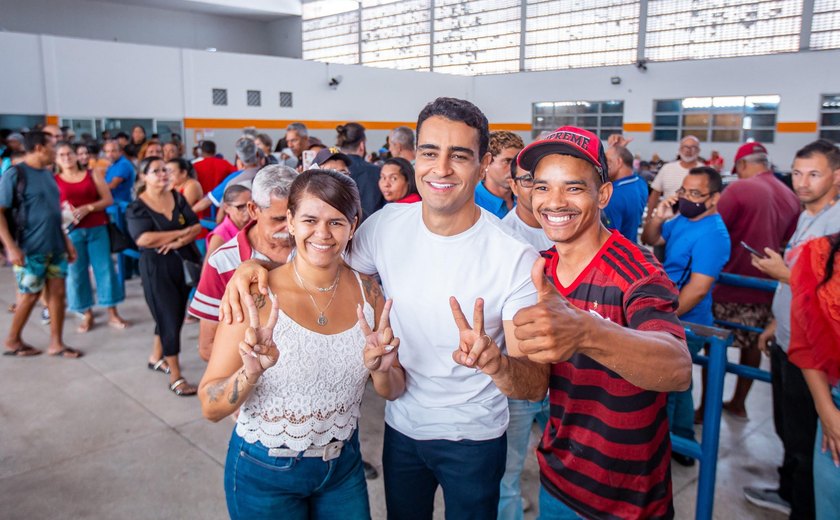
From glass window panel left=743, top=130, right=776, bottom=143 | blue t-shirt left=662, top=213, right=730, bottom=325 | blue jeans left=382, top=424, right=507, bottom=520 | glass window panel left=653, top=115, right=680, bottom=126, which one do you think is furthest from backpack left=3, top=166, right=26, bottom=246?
glass window panel left=653, top=115, right=680, bottom=126

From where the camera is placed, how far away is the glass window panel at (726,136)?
18250mm

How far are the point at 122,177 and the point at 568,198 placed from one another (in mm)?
7193

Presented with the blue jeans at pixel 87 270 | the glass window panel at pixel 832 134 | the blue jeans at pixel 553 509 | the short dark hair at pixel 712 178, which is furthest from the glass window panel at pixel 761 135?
the blue jeans at pixel 553 509

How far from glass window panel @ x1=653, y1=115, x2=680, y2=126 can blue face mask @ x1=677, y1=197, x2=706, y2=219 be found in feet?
59.1

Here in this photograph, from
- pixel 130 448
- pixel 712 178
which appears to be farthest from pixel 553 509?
pixel 130 448

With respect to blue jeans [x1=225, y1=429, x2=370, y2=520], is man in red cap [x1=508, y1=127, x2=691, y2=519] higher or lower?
higher

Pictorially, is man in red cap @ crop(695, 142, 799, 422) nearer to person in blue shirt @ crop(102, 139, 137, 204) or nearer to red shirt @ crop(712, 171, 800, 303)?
red shirt @ crop(712, 171, 800, 303)

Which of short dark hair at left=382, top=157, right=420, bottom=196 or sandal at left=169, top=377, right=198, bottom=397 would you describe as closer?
short dark hair at left=382, top=157, right=420, bottom=196

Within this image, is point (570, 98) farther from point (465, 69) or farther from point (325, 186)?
point (325, 186)

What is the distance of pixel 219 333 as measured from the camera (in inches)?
70.3

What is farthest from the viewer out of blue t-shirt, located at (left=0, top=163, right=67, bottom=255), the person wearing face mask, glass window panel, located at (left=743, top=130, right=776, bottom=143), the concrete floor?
glass window panel, located at (left=743, top=130, right=776, bottom=143)

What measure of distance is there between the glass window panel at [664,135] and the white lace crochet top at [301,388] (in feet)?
66.3

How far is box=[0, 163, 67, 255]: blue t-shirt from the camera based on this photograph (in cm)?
496

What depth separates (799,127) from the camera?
55.9 ft
